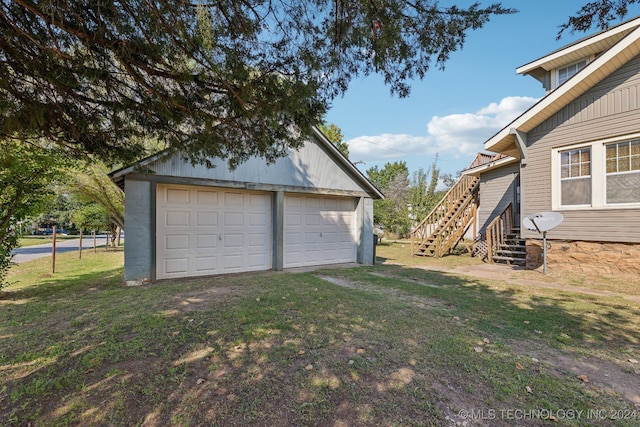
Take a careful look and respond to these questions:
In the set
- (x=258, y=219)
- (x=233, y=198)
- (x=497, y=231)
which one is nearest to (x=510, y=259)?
(x=497, y=231)

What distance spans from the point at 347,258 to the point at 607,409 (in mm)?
8013

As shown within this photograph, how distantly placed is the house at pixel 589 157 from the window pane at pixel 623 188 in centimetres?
2

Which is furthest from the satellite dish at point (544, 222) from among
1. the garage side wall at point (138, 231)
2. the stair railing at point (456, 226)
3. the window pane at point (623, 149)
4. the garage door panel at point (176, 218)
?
the garage side wall at point (138, 231)

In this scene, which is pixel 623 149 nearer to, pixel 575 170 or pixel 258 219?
pixel 575 170

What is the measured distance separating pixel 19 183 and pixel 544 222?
444 inches

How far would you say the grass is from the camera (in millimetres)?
2197

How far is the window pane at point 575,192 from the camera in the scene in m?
7.56

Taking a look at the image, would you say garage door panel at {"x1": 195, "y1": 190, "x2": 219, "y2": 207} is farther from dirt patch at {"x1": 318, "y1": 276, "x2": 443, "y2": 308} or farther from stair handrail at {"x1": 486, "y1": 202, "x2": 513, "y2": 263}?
stair handrail at {"x1": 486, "y1": 202, "x2": 513, "y2": 263}

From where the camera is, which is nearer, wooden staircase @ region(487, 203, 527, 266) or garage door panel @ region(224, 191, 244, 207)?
Result: garage door panel @ region(224, 191, 244, 207)

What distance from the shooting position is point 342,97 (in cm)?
348

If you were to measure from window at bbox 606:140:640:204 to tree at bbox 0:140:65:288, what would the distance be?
1144cm

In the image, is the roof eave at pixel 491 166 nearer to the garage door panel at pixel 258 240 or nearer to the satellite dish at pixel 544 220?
the satellite dish at pixel 544 220

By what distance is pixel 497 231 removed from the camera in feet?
35.7

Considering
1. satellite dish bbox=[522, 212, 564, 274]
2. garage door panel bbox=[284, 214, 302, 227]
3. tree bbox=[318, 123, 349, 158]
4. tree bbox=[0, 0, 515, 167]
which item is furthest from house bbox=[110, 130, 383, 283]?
tree bbox=[318, 123, 349, 158]
